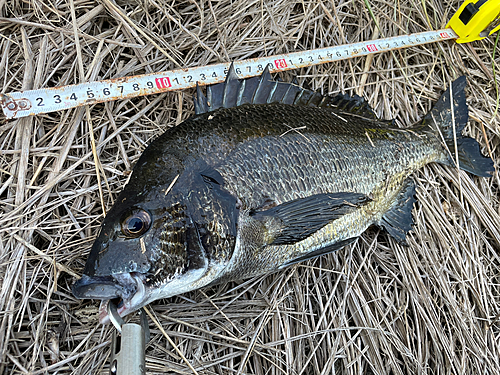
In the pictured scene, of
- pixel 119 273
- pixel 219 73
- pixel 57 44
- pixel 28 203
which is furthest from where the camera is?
pixel 219 73

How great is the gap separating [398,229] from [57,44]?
296 centimetres

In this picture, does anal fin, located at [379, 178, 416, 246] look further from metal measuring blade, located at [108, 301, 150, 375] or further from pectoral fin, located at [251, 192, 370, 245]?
metal measuring blade, located at [108, 301, 150, 375]

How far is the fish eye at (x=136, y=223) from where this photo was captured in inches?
64.2

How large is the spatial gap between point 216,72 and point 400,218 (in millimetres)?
1865

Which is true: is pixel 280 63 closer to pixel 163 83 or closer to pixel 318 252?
pixel 163 83

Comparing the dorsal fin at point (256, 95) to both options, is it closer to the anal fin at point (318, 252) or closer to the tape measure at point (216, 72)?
the tape measure at point (216, 72)

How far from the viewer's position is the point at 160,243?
64.6 inches

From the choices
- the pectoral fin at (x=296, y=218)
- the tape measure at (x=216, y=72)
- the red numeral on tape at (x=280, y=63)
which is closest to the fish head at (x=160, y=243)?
the pectoral fin at (x=296, y=218)

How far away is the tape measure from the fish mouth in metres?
1.30

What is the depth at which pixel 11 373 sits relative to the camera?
1.87 m

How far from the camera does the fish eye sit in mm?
1632

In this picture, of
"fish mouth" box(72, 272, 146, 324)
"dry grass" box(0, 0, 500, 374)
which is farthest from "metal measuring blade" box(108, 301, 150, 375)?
"dry grass" box(0, 0, 500, 374)

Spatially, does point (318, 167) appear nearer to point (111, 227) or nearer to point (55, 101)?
point (111, 227)

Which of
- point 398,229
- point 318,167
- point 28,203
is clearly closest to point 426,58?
point 398,229
